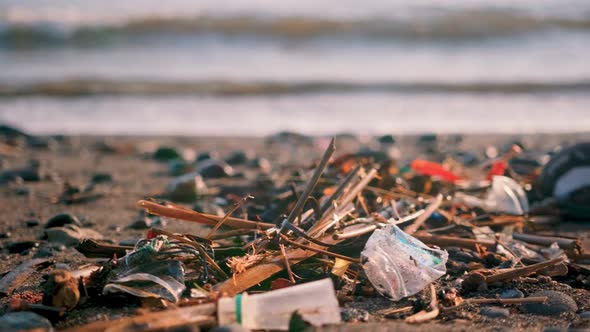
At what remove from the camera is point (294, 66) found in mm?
10281

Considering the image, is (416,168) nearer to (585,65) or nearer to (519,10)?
(585,65)

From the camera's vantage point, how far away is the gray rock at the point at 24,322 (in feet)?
5.95

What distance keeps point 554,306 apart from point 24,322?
4.75 feet

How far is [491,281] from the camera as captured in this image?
7.41 feet

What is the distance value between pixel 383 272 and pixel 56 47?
10599 millimetres

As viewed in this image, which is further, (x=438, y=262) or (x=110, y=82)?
(x=110, y=82)

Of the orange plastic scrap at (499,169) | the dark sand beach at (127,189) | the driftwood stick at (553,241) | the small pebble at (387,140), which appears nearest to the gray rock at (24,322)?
the dark sand beach at (127,189)

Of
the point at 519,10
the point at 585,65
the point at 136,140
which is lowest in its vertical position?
the point at 136,140

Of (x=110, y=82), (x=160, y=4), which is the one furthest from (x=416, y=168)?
(x=160, y=4)

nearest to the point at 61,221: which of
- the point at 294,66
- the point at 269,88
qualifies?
the point at 269,88

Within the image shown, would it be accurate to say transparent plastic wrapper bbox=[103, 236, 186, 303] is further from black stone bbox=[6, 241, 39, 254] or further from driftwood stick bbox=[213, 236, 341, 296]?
black stone bbox=[6, 241, 39, 254]

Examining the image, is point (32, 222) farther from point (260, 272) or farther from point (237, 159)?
point (237, 159)

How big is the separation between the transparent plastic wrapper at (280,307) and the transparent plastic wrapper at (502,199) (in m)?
1.47

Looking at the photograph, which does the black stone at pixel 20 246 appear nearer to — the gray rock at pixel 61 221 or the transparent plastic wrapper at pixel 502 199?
the gray rock at pixel 61 221
